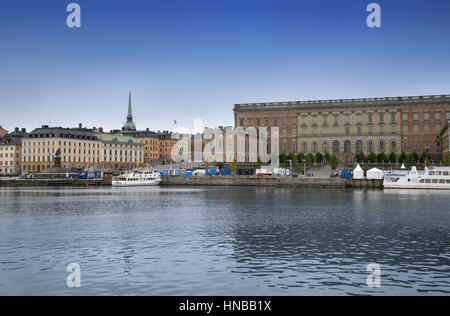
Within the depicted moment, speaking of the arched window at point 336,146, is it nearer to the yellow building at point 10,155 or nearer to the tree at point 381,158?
the tree at point 381,158

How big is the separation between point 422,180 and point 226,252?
77.3 metres

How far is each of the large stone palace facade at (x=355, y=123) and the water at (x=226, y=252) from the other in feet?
313

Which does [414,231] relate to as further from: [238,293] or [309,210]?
[238,293]

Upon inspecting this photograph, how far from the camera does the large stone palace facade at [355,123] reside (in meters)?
136

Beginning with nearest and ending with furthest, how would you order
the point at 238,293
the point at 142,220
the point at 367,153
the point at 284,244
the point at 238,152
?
the point at 238,293 < the point at 284,244 < the point at 142,220 < the point at 367,153 < the point at 238,152

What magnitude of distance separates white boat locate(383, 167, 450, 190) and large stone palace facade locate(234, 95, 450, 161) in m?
41.6

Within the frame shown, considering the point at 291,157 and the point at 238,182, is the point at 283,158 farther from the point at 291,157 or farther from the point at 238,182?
the point at 238,182

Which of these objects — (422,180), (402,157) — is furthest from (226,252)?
(402,157)

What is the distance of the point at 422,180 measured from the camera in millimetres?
95625

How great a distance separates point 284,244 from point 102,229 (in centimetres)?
1462

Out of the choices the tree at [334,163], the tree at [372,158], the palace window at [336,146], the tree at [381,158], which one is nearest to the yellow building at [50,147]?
the palace window at [336,146]

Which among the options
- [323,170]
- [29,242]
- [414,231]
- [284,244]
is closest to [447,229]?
[414,231]

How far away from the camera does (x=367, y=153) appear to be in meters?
141

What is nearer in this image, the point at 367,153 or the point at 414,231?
the point at 414,231
